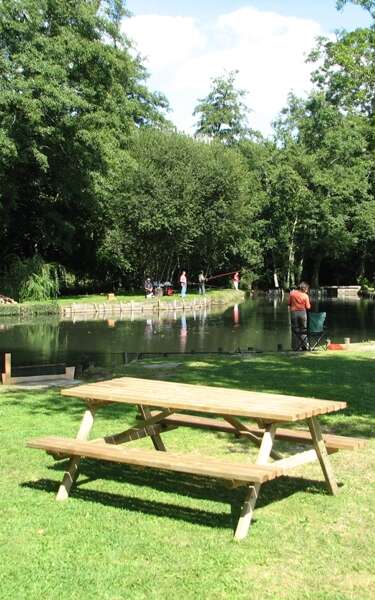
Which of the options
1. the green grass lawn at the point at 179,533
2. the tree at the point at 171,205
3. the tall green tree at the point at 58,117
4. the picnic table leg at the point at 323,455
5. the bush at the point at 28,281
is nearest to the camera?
the green grass lawn at the point at 179,533

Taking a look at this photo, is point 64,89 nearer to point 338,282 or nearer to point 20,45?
point 20,45

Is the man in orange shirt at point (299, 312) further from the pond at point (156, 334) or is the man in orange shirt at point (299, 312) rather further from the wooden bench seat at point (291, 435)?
the wooden bench seat at point (291, 435)

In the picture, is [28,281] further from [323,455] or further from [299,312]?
[323,455]

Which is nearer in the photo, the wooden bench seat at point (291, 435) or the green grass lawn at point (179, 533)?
the green grass lawn at point (179, 533)

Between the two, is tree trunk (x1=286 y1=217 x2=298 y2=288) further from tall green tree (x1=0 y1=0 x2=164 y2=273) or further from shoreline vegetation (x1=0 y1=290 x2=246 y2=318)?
tall green tree (x1=0 y1=0 x2=164 y2=273)

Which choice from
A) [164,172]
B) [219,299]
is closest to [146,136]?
[164,172]

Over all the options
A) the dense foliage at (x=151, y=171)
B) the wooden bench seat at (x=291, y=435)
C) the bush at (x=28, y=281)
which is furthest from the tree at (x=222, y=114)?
the wooden bench seat at (x=291, y=435)

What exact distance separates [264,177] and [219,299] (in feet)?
58.4

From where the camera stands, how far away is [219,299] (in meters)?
42.1

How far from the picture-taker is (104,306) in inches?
1375

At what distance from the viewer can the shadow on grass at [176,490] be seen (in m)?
4.58

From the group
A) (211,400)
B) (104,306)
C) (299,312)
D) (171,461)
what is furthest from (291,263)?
(171,461)

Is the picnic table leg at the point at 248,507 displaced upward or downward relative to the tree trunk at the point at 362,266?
downward

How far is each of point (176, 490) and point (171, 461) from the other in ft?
2.38
